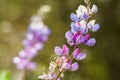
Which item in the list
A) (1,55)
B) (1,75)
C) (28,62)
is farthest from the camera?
(1,55)

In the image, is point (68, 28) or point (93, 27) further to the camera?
point (68, 28)

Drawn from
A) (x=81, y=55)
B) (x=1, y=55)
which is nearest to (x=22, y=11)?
(x=1, y=55)

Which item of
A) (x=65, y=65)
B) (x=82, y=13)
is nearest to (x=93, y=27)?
(x=82, y=13)

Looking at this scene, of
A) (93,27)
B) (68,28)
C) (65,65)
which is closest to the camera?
(65,65)

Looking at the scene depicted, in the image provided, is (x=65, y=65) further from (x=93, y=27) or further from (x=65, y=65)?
(x=93, y=27)

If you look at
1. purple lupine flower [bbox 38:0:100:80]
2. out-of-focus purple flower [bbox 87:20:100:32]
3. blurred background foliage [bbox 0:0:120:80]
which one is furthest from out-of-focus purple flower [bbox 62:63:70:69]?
blurred background foliage [bbox 0:0:120:80]

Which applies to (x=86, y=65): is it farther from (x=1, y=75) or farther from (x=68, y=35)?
(x=68, y=35)

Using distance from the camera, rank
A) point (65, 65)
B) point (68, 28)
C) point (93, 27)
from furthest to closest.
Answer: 1. point (68, 28)
2. point (93, 27)
3. point (65, 65)

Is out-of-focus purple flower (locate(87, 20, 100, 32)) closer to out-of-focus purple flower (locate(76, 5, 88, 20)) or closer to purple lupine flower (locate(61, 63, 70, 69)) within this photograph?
out-of-focus purple flower (locate(76, 5, 88, 20))

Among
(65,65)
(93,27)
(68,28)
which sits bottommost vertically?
(65,65)
